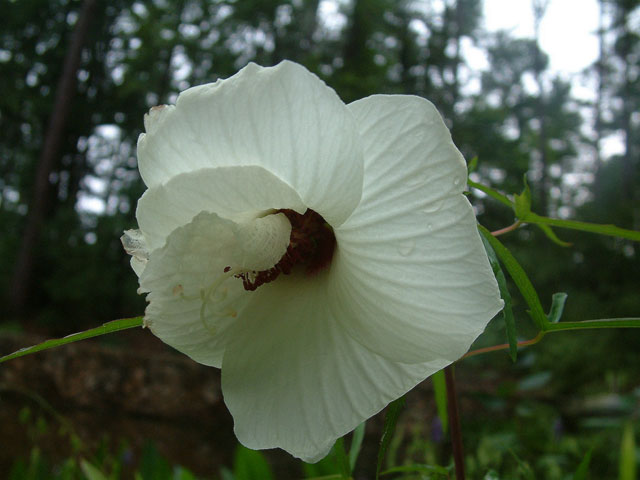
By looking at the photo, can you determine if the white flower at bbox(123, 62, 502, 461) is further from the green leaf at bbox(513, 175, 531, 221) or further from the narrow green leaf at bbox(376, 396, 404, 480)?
the green leaf at bbox(513, 175, 531, 221)

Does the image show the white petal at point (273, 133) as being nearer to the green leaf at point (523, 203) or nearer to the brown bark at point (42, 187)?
the green leaf at point (523, 203)

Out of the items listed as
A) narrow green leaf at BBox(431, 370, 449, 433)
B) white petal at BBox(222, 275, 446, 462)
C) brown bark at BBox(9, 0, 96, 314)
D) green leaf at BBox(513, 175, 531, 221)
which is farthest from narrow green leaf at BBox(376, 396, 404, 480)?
brown bark at BBox(9, 0, 96, 314)

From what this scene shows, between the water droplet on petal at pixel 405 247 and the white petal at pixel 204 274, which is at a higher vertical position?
the water droplet on petal at pixel 405 247

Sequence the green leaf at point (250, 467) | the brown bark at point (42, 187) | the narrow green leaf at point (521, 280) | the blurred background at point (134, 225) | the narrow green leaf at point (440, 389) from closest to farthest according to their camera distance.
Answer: the narrow green leaf at point (521, 280) → the narrow green leaf at point (440, 389) → the green leaf at point (250, 467) → the blurred background at point (134, 225) → the brown bark at point (42, 187)

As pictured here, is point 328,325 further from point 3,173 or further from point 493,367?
point 3,173

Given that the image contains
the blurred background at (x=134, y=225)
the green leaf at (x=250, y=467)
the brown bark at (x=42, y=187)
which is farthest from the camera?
the brown bark at (x=42, y=187)

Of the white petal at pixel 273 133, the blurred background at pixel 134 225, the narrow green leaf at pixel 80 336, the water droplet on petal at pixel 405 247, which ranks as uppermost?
the white petal at pixel 273 133

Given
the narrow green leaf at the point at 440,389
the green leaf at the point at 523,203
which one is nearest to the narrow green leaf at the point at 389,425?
the narrow green leaf at the point at 440,389
